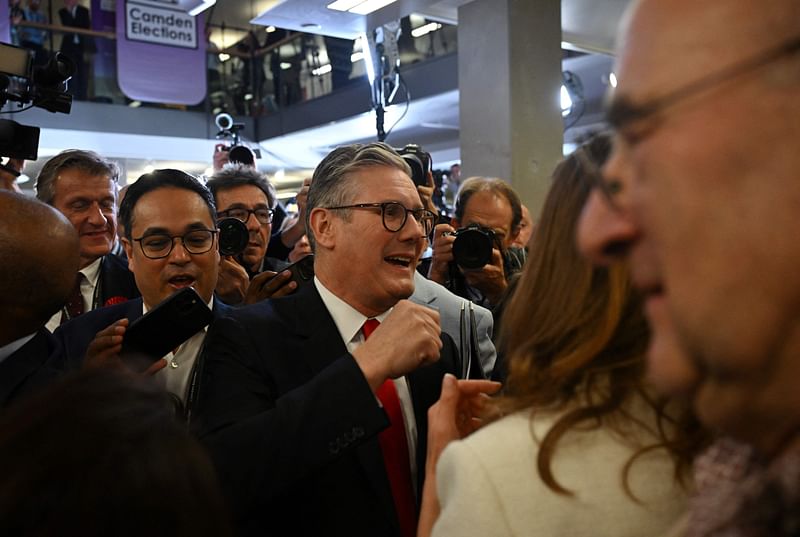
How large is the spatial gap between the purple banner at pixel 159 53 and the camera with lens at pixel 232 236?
5.10 m

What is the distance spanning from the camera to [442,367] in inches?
67.6

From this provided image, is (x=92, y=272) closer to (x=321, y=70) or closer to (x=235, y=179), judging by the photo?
(x=235, y=179)

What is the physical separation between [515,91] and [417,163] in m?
1.97

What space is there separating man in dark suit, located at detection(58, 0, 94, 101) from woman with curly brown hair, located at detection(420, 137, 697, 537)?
9347 mm

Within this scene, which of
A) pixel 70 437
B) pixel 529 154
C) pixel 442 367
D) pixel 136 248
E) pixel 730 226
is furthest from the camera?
pixel 529 154

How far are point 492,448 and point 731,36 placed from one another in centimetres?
60

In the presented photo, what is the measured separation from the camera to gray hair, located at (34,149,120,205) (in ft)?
8.58

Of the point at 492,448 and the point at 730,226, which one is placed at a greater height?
the point at 730,226

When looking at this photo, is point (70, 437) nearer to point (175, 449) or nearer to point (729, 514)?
point (175, 449)

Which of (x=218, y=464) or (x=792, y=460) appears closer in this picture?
(x=792, y=460)

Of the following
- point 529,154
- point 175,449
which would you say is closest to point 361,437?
point 175,449

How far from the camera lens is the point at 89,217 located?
8.46 feet

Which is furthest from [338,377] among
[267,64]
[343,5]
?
[267,64]

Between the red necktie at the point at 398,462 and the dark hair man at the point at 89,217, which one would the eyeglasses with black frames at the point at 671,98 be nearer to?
the red necktie at the point at 398,462
